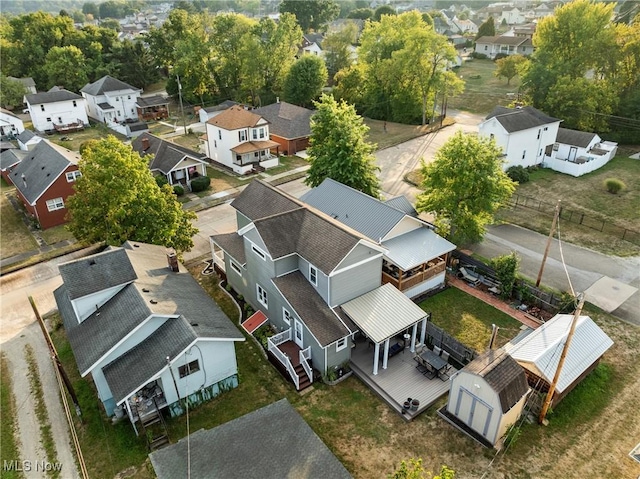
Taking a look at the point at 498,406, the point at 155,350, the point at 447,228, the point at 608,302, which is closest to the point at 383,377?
the point at 498,406

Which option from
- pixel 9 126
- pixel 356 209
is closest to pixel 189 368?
pixel 356 209

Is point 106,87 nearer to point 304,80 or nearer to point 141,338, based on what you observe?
point 304,80

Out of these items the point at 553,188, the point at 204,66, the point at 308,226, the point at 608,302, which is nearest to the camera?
the point at 308,226

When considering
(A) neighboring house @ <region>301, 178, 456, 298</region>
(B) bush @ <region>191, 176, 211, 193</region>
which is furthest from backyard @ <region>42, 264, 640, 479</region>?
(B) bush @ <region>191, 176, 211, 193</region>

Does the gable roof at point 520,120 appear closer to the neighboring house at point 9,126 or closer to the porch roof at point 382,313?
the porch roof at point 382,313

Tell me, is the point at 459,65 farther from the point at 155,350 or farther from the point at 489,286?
the point at 155,350

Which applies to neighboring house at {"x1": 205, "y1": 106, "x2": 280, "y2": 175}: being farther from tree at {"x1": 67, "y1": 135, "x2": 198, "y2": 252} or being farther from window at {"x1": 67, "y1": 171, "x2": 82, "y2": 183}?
tree at {"x1": 67, "y1": 135, "x2": 198, "y2": 252}

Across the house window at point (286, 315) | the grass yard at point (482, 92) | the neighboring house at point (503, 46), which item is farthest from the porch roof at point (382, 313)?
the neighboring house at point (503, 46)
